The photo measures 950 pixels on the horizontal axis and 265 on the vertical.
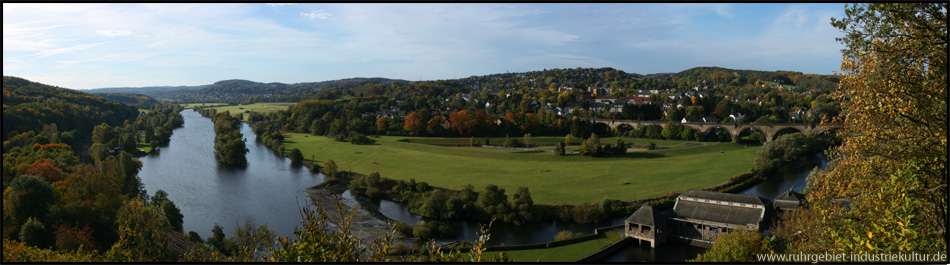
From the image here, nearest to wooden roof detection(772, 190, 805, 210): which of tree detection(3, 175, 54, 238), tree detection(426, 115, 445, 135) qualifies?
tree detection(3, 175, 54, 238)

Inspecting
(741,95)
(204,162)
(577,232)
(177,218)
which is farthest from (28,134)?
(741,95)

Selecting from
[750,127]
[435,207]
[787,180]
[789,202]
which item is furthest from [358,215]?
[750,127]

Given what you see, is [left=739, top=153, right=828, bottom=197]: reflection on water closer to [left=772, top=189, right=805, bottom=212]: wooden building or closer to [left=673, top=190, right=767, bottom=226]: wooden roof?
[left=772, top=189, right=805, bottom=212]: wooden building

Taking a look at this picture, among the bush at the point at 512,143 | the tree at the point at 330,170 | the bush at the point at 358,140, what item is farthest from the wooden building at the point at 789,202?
the bush at the point at 358,140

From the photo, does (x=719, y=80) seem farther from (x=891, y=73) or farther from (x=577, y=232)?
(x=891, y=73)

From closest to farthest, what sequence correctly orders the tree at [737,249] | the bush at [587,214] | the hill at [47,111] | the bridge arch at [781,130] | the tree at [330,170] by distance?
the tree at [737,249]
the bush at [587,214]
the tree at [330,170]
the hill at [47,111]
the bridge arch at [781,130]

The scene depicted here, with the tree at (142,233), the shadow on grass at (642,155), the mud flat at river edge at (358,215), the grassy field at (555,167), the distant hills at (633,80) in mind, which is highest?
the distant hills at (633,80)

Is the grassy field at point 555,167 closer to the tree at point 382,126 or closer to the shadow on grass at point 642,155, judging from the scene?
the shadow on grass at point 642,155

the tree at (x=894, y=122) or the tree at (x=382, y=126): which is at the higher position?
the tree at (x=894, y=122)
